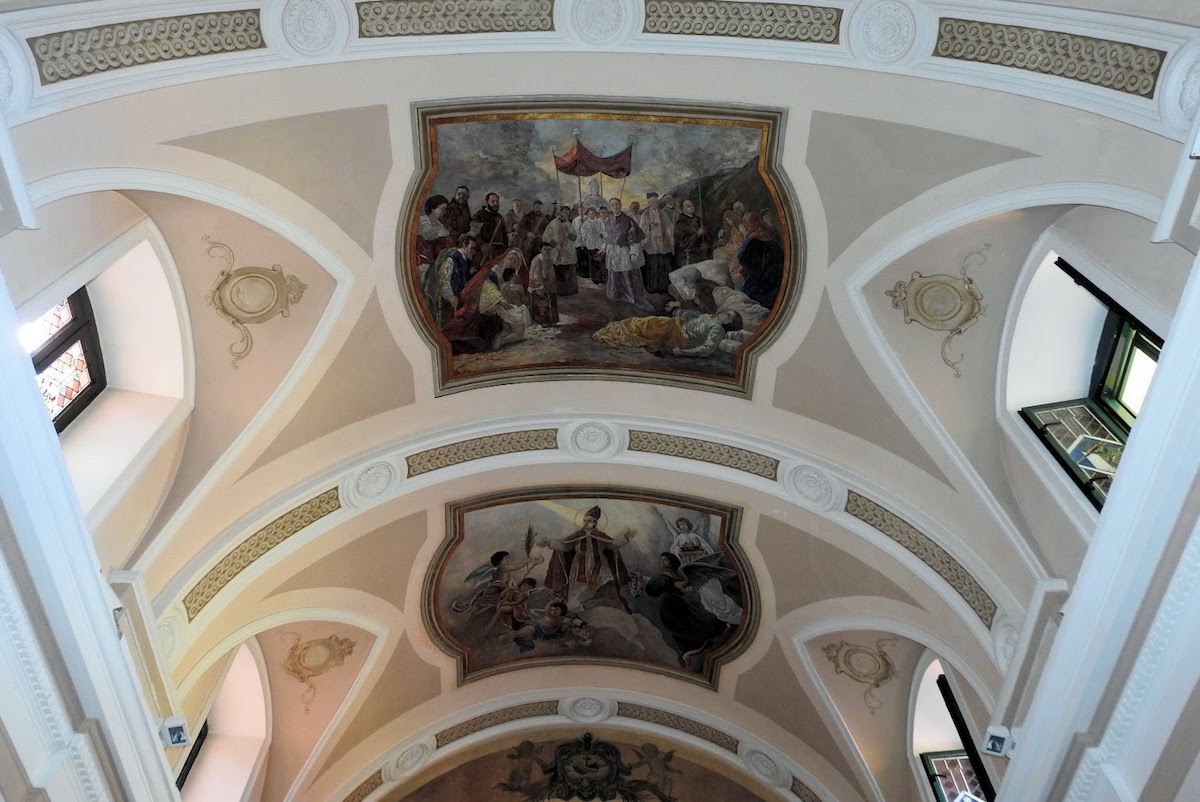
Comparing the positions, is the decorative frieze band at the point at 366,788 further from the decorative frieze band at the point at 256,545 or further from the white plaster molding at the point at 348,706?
the decorative frieze band at the point at 256,545

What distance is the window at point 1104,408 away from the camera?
9.20 m

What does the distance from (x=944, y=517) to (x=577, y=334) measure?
4.21m

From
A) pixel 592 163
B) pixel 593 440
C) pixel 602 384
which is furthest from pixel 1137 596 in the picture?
pixel 593 440

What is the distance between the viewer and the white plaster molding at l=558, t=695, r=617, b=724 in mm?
15648

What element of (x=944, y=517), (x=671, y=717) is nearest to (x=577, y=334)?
(x=944, y=517)

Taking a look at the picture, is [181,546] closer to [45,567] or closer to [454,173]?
[45,567]

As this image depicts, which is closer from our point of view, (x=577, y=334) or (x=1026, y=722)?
(x=1026, y=722)

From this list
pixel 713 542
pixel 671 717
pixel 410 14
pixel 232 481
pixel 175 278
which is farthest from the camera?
pixel 671 717

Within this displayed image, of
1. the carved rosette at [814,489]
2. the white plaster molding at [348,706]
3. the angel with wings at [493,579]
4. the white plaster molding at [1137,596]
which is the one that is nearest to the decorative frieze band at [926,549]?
the carved rosette at [814,489]

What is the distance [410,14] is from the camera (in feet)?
28.1

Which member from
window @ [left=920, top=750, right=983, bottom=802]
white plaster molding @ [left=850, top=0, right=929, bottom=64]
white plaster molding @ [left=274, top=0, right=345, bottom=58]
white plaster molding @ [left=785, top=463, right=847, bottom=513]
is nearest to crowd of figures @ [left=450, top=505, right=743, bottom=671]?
white plaster molding @ [left=785, top=463, right=847, bottom=513]

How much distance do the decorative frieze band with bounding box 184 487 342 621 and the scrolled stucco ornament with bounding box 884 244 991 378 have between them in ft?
20.2

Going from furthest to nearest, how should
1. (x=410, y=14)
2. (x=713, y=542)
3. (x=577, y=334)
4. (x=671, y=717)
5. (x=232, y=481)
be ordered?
(x=671, y=717)
(x=713, y=542)
(x=577, y=334)
(x=232, y=481)
(x=410, y=14)

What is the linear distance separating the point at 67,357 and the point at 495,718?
8.39 metres
